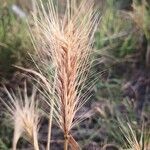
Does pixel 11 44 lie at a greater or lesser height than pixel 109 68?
greater

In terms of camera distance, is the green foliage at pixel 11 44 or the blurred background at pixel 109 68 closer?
the blurred background at pixel 109 68

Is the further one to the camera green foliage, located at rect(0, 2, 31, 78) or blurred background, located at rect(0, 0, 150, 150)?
green foliage, located at rect(0, 2, 31, 78)

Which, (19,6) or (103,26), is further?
(19,6)

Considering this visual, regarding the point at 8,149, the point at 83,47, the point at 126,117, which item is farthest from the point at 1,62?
the point at 83,47

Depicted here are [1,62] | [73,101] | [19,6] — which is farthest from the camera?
[19,6]

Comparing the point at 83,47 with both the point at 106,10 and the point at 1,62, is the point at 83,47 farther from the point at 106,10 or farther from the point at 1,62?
the point at 106,10

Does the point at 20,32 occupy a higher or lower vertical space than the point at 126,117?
higher

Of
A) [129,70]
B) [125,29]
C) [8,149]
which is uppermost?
[125,29]

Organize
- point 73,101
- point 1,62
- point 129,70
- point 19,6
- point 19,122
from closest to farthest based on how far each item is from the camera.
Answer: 1. point 19,122
2. point 73,101
3. point 1,62
4. point 129,70
5. point 19,6
